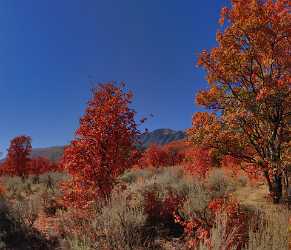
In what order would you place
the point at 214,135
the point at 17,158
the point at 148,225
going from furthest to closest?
the point at 17,158, the point at 214,135, the point at 148,225

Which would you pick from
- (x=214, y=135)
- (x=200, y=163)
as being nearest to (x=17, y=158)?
(x=200, y=163)

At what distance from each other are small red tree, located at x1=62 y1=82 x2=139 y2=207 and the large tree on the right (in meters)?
2.70

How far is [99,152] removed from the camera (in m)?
10.4

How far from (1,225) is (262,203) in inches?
361

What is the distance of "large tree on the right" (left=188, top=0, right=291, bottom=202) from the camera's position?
10.5 metres

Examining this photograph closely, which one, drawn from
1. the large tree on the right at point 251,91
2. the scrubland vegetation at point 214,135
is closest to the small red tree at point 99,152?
the scrubland vegetation at point 214,135

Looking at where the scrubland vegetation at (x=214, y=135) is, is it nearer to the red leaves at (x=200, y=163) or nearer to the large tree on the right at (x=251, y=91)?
the large tree on the right at (x=251, y=91)

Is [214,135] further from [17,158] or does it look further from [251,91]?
[17,158]

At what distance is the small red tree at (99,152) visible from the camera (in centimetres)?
1024

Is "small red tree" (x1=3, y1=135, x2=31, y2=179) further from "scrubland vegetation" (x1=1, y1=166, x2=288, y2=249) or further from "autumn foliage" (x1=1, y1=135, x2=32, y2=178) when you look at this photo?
"scrubland vegetation" (x1=1, y1=166, x2=288, y2=249)

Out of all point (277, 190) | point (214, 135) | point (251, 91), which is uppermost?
point (251, 91)

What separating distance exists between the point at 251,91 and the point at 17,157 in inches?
1577

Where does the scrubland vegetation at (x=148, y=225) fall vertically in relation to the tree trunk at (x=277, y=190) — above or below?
below

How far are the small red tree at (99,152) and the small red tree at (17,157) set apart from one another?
36.2m
